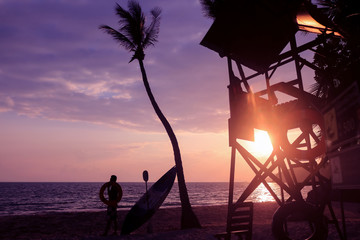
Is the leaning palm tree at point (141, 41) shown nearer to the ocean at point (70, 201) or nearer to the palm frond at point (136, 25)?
the palm frond at point (136, 25)

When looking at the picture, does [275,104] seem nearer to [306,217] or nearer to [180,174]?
[306,217]

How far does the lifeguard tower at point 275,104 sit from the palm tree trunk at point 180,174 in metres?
7.07

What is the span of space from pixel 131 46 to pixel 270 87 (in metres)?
11.5

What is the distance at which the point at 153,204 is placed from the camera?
1470 cm

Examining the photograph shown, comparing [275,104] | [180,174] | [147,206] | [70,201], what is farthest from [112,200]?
[70,201]

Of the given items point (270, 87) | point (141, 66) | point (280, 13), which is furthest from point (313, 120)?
point (141, 66)

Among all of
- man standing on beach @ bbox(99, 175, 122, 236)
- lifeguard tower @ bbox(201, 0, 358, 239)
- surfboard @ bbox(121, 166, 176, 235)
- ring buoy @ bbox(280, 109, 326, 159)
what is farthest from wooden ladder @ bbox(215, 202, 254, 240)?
man standing on beach @ bbox(99, 175, 122, 236)

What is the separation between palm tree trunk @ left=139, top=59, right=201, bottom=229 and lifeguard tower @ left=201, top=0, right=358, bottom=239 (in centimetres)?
707

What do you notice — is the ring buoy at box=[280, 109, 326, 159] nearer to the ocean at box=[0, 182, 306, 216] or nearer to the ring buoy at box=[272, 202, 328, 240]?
the ring buoy at box=[272, 202, 328, 240]

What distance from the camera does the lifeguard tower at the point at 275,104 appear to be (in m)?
7.34

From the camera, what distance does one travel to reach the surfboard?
46.2 ft

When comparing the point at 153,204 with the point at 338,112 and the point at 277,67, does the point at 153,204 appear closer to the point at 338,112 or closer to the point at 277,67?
the point at 277,67

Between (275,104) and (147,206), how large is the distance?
27.8ft

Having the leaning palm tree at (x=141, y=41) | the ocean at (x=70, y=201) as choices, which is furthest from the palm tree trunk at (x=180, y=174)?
the ocean at (x=70, y=201)
